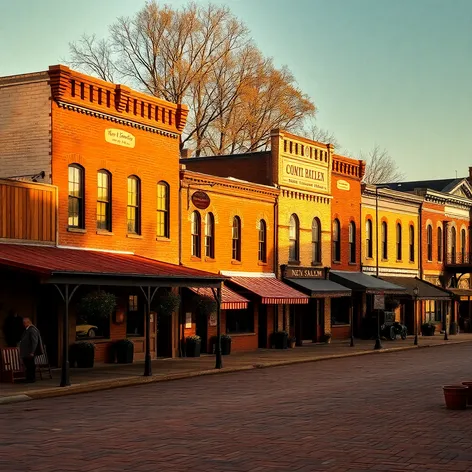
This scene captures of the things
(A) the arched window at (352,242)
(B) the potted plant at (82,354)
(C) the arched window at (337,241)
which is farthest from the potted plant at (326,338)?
(B) the potted plant at (82,354)

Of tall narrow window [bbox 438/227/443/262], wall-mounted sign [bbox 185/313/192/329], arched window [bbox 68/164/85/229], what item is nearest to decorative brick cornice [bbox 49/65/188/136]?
arched window [bbox 68/164/85/229]

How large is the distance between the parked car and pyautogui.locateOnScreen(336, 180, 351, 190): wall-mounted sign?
1949 centimetres

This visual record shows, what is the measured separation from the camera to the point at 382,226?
50.4 meters

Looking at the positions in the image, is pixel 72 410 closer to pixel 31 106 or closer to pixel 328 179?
pixel 31 106

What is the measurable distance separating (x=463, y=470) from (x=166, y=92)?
4485 centimetres

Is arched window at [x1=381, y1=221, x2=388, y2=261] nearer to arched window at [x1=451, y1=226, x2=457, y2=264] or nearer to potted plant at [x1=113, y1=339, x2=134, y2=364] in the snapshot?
arched window at [x1=451, y1=226, x2=457, y2=264]

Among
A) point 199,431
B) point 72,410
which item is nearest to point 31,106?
point 72,410

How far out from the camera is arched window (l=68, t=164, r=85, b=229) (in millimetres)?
28766

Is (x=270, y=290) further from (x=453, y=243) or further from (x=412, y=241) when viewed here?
(x=453, y=243)

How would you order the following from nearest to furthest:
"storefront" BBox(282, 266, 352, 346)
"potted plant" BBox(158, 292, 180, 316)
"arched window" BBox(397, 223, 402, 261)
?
"potted plant" BBox(158, 292, 180, 316) < "storefront" BBox(282, 266, 352, 346) < "arched window" BBox(397, 223, 402, 261)

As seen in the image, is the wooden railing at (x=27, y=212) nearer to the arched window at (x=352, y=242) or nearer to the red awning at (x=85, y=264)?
the red awning at (x=85, y=264)

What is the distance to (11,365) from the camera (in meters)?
23.5

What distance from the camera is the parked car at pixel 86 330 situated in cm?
2886

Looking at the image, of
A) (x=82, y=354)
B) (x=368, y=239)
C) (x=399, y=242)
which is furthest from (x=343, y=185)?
(x=82, y=354)
